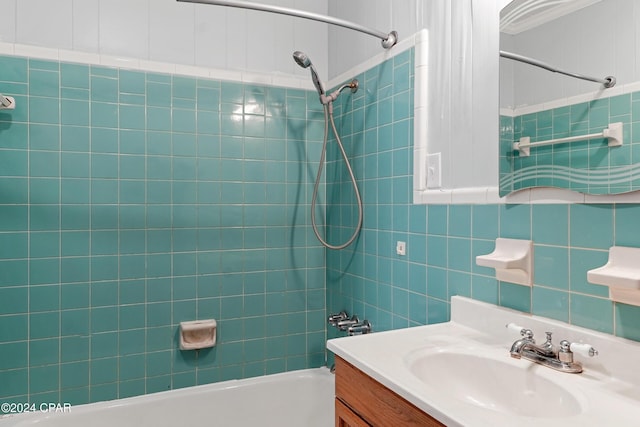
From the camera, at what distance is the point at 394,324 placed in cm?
190

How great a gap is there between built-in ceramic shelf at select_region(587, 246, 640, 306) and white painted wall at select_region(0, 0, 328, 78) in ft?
6.08

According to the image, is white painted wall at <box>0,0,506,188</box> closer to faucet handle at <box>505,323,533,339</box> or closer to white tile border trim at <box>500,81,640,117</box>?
white tile border trim at <box>500,81,640,117</box>

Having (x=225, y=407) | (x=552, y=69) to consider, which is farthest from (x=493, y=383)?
(x=225, y=407)

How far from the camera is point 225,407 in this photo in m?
2.15

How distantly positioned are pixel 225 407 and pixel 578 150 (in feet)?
6.27

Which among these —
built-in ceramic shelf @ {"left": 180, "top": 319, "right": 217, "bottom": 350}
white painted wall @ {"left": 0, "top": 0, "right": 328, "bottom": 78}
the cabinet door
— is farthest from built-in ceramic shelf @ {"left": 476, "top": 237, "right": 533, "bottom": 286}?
white painted wall @ {"left": 0, "top": 0, "right": 328, "bottom": 78}

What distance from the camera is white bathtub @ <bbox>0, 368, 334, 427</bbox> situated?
6.33 feet

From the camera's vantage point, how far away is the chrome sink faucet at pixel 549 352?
3.56 feet

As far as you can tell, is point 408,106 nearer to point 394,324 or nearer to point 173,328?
point 394,324

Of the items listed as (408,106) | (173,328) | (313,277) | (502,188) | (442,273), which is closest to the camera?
(502,188)

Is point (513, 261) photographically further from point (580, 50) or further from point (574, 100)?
point (580, 50)

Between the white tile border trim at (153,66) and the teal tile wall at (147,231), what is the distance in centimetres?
3

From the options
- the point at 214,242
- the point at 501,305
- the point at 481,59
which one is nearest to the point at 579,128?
the point at 481,59

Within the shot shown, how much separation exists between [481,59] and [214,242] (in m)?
1.52
